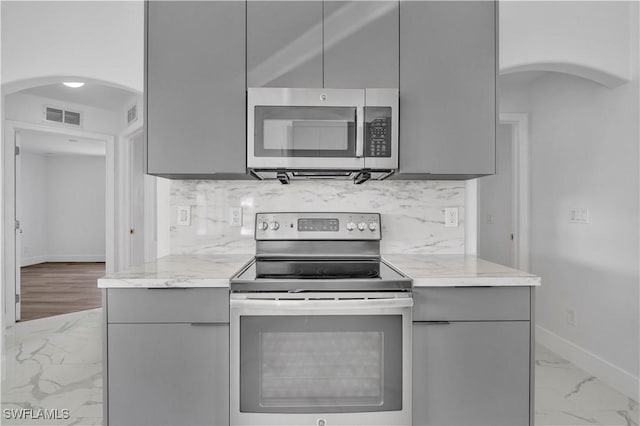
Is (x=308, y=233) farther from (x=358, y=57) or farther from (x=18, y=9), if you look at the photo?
(x=18, y=9)

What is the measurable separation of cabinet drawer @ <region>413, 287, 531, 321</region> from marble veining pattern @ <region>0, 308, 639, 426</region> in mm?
939

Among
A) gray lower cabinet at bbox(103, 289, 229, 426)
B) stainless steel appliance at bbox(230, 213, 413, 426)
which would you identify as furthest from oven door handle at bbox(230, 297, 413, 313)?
gray lower cabinet at bbox(103, 289, 229, 426)

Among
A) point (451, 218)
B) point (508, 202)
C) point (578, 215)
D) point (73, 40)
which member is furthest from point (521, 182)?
point (73, 40)

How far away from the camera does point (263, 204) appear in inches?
92.6

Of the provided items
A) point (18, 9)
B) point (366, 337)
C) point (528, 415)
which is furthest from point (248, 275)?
point (18, 9)

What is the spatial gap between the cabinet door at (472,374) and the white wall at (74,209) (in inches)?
335

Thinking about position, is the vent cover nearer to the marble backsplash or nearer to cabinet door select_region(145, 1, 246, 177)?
the marble backsplash

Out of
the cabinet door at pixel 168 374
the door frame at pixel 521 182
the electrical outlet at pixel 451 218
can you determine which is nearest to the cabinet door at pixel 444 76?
the electrical outlet at pixel 451 218

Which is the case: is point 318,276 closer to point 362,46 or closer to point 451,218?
point 451,218

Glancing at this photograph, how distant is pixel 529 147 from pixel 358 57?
2303 mm

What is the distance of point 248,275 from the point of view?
1760 millimetres

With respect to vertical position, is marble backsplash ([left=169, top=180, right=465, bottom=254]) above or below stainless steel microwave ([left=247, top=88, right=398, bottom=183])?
below

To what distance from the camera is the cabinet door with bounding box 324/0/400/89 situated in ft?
6.51

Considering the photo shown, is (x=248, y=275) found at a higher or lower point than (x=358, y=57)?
lower
